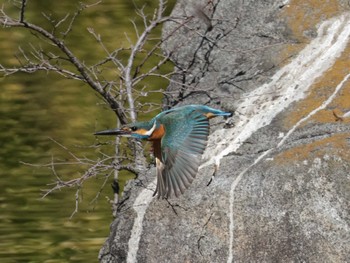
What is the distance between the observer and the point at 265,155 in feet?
18.6

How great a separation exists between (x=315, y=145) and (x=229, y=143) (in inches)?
23.6

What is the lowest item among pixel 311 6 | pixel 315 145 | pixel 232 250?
pixel 232 250

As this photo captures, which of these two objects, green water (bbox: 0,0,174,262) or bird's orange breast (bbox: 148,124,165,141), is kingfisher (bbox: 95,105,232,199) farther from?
green water (bbox: 0,0,174,262)

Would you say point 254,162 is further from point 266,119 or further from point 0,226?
point 0,226

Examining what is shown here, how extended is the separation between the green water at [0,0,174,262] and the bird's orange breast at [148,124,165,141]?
116 cm

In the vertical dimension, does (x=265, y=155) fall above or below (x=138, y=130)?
below

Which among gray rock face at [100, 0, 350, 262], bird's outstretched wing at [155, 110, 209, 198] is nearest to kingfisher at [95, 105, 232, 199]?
bird's outstretched wing at [155, 110, 209, 198]

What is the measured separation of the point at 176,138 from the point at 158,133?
11cm

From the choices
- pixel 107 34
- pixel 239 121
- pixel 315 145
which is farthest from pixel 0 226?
pixel 315 145

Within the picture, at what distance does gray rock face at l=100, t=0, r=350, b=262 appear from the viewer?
5.40m

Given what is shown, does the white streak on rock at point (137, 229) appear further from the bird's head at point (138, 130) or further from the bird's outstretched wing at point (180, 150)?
the bird's head at point (138, 130)

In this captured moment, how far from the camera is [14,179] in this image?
7.85 m

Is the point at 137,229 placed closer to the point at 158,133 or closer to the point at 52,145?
the point at 158,133

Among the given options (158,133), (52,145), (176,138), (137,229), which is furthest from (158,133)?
(52,145)
